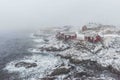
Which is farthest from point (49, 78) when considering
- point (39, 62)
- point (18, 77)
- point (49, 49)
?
point (49, 49)

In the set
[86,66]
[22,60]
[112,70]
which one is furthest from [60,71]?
[22,60]

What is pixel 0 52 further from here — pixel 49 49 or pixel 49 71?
pixel 49 71

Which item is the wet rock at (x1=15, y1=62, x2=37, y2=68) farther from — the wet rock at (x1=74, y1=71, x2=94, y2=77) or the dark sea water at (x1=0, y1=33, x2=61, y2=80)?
the wet rock at (x1=74, y1=71, x2=94, y2=77)

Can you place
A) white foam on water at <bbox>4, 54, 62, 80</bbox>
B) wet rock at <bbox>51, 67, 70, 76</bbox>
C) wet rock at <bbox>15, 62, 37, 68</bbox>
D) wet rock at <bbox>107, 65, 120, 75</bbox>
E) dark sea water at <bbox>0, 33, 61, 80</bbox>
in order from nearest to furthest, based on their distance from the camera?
wet rock at <bbox>51, 67, 70, 76</bbox> → dark sea water at <bbox>0, 33, 61, 80</bbox> → white foam on water at <bbox>4, 54, 62, 80</bbox> → wet rock at <bbox>107, 65, 120, 75</bbox> → wet rock at <bbox>15, 62, 37, 68</bbox>

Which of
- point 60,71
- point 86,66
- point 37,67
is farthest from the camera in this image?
point 86,66

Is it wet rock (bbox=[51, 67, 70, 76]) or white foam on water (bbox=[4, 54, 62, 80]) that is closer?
wet rock (bbox=[51, 67, 70, 76])

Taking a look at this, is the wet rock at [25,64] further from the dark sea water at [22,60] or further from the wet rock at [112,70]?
the wet rock at [112,70]

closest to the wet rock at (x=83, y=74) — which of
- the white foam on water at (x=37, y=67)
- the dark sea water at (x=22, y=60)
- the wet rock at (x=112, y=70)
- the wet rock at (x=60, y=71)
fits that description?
the wet rock at (x=60, y=71)

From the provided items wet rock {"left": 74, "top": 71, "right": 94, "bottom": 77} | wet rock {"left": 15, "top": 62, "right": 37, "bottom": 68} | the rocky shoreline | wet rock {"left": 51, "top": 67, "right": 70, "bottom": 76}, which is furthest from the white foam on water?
wet rock {"left": 74, "top": 71, "right": 94, "bottom": 77}

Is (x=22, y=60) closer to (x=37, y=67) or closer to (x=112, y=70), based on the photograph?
(x=37, y=67)
